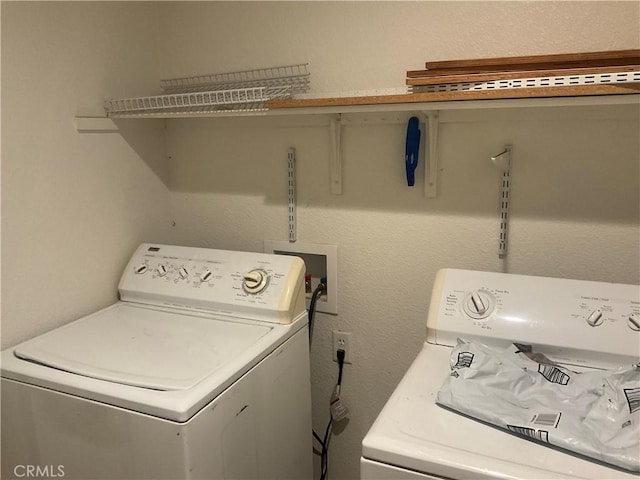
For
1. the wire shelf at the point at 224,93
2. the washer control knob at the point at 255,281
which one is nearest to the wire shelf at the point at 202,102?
the wire shelf at the point at 224,93

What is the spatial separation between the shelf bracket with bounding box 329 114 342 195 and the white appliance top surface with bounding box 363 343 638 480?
78 centimetres

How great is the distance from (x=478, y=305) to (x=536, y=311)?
0.14m

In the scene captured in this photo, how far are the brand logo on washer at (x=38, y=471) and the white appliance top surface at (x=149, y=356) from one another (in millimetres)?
220

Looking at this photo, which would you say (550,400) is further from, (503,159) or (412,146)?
(412,146)

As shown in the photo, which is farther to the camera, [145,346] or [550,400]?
[145,346]

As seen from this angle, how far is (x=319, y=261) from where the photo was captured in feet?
5.89

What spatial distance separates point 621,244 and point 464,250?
1.34 feet

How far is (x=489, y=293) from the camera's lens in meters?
1.34

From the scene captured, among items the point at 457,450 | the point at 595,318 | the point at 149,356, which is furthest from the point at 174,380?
the point at 595,318

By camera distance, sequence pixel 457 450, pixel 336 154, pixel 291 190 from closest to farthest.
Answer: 1. pixel 457 450
2. pixel 336 154
3. pixel 291 190

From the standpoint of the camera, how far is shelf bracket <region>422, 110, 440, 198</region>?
1475 millimetres

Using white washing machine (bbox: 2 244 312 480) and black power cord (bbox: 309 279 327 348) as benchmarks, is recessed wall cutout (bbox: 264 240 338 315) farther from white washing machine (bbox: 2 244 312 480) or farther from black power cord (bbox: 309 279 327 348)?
white washing machine (bbox: 2 244 312 480)

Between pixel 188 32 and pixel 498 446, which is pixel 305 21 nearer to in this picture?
pixel 188 32

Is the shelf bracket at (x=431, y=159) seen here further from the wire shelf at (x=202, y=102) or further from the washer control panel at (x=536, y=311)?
the wire shelf at (x=202, y=102)
